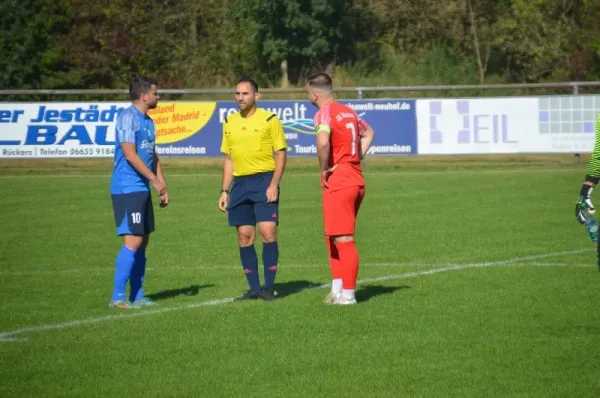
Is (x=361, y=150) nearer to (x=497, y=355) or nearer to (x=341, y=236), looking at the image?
(x=341, y=236)

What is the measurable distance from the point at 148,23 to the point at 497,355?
42871 millimetres

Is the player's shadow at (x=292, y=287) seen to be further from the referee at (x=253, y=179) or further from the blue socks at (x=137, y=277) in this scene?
the blue socks at (x=137, y=277)

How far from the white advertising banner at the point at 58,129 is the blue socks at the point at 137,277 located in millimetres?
18726

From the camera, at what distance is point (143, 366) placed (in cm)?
799

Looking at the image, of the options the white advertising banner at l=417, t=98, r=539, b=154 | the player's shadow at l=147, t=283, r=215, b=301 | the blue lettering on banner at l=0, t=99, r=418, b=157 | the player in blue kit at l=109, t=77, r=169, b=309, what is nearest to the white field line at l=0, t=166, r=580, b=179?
the white advertising banner at l=417, t=98, r=539, b=154

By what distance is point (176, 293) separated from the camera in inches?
452

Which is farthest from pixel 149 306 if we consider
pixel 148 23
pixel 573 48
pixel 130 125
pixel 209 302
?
pixel 148 23

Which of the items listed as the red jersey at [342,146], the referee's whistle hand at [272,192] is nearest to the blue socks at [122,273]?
the referee's whistle hand at [272,192]

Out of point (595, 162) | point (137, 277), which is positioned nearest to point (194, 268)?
point (137, 277)

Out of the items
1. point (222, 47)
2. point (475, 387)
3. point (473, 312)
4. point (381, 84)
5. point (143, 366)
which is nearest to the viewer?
point (475, 387)

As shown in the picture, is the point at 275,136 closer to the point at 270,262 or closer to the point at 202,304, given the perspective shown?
the point at 270,262

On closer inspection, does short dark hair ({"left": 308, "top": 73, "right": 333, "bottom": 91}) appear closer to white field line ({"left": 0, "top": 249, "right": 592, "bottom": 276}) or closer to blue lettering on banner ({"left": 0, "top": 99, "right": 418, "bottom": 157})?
white field line ({"left": 0, "top": 249, "right": 592, "bottom": 276})

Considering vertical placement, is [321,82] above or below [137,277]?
above

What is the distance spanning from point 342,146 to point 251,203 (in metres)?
1.15
